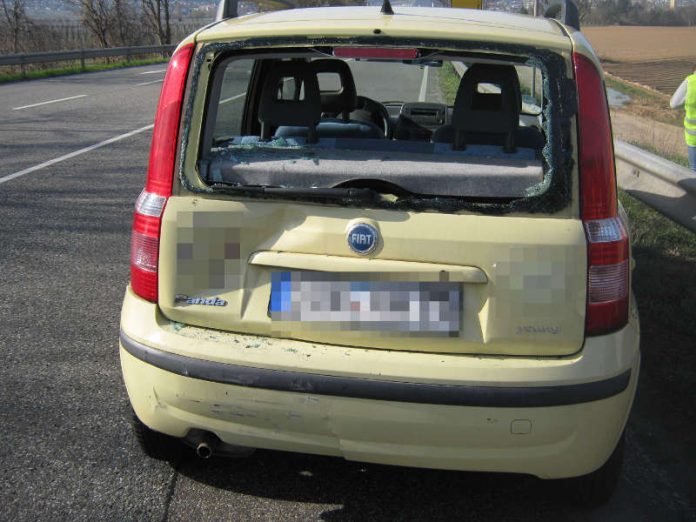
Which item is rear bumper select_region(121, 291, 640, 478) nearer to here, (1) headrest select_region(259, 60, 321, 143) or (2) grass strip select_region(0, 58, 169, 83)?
(1) headrest select_region(259, 60, 321, 143)

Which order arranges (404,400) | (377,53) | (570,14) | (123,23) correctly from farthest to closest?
(123,23) → (570,14) → (377,53) → (404,400)

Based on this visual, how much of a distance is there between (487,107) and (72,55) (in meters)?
25.0

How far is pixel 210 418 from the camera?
2756 millimetres

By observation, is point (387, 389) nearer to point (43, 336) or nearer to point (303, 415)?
point (303, 415)

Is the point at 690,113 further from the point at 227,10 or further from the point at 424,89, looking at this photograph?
the point at 424,89

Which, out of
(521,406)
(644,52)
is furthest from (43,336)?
(644,52)

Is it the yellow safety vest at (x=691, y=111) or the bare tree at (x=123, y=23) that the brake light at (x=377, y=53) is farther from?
the bare tree at (x=123, y=23)

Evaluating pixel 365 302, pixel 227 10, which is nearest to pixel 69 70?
pixel 227 10

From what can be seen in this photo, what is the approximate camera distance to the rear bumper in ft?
8.45

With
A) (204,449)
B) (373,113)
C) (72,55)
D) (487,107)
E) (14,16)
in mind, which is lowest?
(72,55)

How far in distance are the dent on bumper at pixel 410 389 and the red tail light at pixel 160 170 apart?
1.38ft

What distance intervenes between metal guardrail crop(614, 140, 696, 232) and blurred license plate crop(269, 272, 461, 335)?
4242mm

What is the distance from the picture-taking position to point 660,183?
7.05 meters

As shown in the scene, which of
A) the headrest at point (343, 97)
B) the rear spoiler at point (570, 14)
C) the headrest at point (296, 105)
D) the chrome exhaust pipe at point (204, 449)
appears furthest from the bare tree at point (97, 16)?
the chrome exhaust pipe at point (204, 449)
